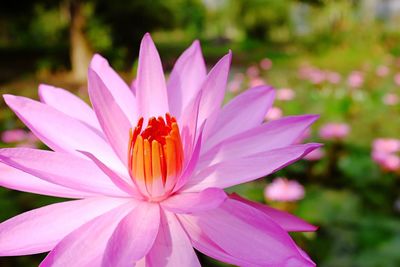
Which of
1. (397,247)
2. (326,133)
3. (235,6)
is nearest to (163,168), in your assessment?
(397,247)

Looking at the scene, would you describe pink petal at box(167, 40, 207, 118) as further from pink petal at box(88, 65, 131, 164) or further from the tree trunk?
the tree trunk

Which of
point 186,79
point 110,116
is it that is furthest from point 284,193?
point 110,116

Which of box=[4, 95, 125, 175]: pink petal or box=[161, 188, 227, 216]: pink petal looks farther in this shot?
box=[4, 95, 125, 175]: pink petal

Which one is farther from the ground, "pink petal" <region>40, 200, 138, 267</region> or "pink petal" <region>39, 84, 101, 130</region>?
"pink petal" <region>39, 84, 101, 130</region>

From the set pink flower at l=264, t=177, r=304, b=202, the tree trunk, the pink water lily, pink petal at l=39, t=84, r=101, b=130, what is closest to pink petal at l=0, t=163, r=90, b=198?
the pink water lily

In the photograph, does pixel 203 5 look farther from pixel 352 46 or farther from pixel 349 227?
pixel 349 227

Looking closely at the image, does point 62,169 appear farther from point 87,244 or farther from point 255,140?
point 255,140
